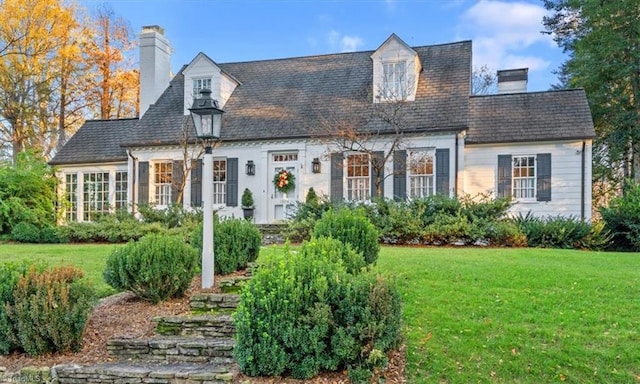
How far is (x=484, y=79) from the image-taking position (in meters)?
27.6

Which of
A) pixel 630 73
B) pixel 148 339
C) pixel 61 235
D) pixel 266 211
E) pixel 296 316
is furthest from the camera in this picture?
pixel 630 73

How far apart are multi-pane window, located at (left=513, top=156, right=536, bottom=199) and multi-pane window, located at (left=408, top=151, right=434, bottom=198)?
236cm

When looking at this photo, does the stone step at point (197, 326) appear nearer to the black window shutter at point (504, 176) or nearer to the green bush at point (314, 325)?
the green bush at point (314, 325)

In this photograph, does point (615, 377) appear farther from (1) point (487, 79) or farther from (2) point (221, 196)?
(1) point (487, 79)

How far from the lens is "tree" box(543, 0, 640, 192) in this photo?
58.5 feet

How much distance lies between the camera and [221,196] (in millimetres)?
15820

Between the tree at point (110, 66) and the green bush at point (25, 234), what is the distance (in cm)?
1227

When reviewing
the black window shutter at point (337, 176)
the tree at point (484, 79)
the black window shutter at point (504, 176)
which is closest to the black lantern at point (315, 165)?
the black window shutter at point (337, 176)

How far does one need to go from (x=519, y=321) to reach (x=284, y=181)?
10456 mm

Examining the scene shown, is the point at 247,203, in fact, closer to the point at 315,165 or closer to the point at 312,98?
the point at 315,165

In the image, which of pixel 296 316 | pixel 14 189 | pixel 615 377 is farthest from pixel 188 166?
pixel 615 377

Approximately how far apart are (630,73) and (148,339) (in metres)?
19.3

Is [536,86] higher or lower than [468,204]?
higher

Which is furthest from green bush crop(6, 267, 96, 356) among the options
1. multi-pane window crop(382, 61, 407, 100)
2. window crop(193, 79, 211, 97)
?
window crop(193, 79, 211, 97)
